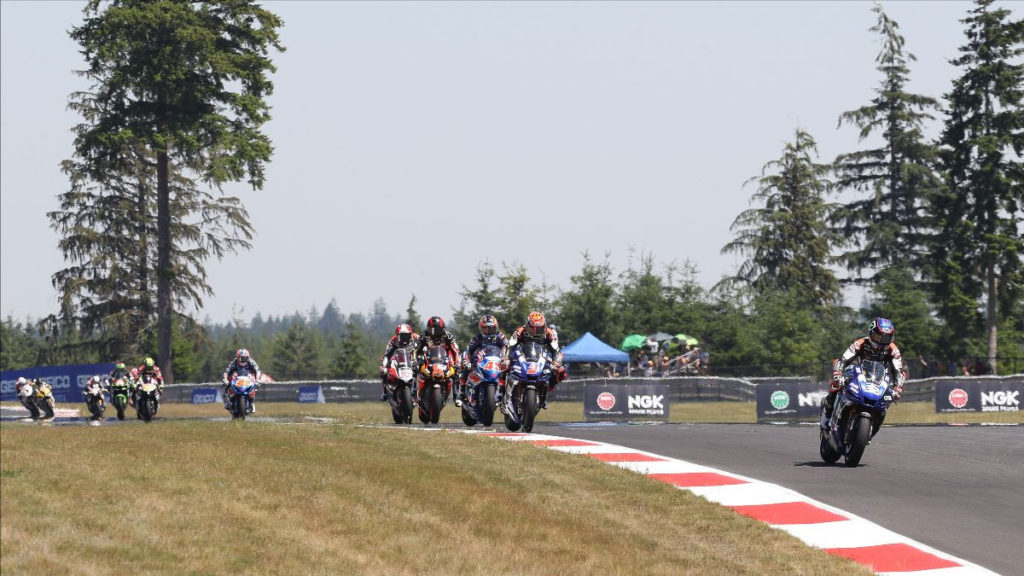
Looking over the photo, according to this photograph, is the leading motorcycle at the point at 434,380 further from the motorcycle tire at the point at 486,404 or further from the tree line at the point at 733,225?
the tree line at the point at 733,225

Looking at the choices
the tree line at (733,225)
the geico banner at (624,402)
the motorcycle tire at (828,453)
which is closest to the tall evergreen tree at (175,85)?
the tree line at (733,225)

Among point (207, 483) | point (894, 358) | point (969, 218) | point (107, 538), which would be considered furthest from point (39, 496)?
point (969, 218)

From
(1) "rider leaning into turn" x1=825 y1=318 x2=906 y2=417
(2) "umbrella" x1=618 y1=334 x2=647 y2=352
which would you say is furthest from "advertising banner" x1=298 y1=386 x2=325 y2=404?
(1) "rider leaning into turn" x1=825 y1=318 x2=906 y2=417

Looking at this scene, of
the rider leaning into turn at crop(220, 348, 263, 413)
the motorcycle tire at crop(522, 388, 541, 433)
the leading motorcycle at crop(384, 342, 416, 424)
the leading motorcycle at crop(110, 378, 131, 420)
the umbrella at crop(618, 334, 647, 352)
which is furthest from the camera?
the umbrella at crop(618, 334, 647, 352)

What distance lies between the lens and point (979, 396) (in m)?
35.7

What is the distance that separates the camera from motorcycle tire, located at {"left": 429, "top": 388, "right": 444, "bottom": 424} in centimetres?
2475

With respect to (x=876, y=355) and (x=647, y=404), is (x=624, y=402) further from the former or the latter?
(x=876, y=355)

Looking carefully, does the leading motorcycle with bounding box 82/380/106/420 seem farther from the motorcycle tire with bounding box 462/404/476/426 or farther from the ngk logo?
the motorcycle tire with bounding box 462/404/476/426

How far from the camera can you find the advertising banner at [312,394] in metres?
56.6

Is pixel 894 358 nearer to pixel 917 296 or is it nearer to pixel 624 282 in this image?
pixel 917 296

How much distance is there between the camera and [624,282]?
74.2 m

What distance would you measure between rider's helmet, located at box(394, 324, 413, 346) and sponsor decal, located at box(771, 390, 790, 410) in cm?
1327

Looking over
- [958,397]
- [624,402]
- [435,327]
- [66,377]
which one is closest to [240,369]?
[435,327]

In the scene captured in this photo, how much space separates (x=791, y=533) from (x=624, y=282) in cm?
6261
